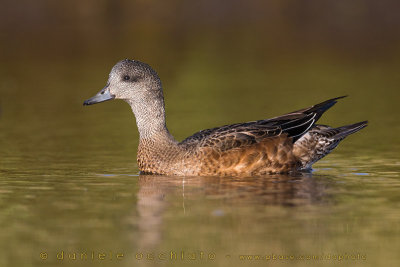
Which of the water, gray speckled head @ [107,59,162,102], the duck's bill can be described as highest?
gray speckled head @ [107,59,162,102]

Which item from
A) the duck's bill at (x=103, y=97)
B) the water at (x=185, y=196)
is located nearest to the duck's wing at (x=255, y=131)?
the water at (x=185, y=196)

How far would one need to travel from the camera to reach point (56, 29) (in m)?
29.7

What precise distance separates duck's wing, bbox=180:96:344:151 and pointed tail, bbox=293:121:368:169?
110mm

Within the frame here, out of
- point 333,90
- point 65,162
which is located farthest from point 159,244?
point 333,90

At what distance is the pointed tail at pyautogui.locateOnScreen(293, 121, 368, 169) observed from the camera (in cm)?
1096

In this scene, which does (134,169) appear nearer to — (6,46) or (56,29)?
(6,46)

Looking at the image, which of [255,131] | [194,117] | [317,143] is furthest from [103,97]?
[194,117]

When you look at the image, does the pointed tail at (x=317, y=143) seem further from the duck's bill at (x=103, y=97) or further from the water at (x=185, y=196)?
the duck's bill at (x=103, y=97)

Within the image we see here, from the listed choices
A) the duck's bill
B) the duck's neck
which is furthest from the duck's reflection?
the duck's bill

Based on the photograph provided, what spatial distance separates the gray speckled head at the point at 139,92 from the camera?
434 inches

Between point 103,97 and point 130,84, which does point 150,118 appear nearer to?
point 130,84

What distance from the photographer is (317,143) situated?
1109 cm

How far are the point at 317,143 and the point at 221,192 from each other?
1939mm

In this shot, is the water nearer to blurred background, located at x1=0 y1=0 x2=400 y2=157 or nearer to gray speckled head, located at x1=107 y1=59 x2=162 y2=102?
blurred background, located at x1=0 y1=0 x2=400 y2=157
